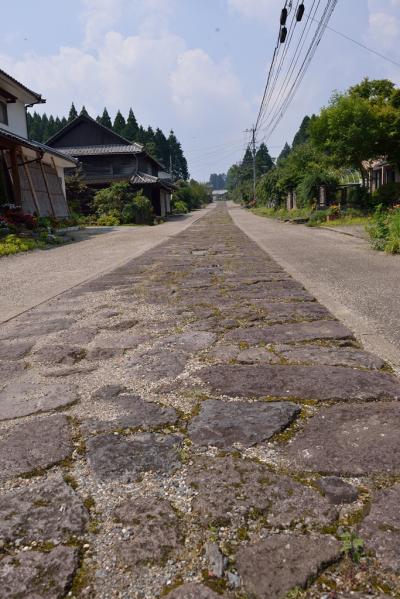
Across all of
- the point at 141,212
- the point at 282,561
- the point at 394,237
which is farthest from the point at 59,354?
the point at 141,212

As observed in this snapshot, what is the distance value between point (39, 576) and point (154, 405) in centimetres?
111

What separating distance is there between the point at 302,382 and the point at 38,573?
1651 millimetres

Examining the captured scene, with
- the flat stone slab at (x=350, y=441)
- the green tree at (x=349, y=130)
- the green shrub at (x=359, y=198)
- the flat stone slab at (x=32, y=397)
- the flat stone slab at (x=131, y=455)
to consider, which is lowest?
the flat stone slab at (x=32, y=397)

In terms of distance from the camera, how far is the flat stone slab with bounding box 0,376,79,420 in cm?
239

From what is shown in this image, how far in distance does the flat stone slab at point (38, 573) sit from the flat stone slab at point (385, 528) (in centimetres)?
85

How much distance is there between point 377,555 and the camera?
50.6 inches

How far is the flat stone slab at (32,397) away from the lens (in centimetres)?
239

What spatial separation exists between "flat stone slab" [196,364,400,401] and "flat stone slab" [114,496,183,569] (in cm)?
98

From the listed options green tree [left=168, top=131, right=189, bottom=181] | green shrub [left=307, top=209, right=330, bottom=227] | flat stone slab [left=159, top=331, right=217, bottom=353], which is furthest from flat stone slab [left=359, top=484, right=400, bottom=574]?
green tree [left=168, top=131, right=189, bottom=181]

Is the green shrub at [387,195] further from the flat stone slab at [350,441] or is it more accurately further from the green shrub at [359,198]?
the flat stone slab at [350,441]

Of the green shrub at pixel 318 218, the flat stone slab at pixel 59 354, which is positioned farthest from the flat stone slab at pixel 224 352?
the green shrub at pixel 318 218

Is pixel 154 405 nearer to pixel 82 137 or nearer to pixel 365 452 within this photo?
pixel 365 452

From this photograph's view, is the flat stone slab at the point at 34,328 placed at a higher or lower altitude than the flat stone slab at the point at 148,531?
lower

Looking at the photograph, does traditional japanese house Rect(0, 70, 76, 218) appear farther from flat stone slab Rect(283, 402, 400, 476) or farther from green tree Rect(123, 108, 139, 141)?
green tree Rect(123, 108, 139, 141)
